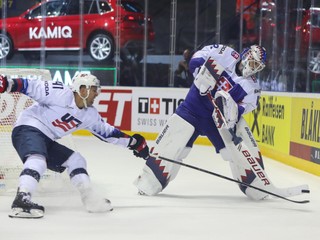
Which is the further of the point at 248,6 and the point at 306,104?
the point at 248,6

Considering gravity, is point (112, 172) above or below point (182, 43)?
below

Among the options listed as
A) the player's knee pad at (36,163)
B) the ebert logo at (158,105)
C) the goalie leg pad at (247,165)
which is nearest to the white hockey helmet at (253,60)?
the goalie leg pad at (247,165)

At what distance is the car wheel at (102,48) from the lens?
10.7m

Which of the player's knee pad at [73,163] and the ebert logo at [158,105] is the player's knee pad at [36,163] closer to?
the player's knee pad at [73,163]

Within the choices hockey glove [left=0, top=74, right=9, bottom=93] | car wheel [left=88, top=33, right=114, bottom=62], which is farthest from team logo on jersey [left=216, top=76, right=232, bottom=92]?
car wheel [left=88, top=33, right=114, bottom=62]

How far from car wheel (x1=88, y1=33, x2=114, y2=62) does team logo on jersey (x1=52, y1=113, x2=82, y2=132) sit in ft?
21.7

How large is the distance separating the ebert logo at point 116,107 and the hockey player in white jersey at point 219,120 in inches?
167

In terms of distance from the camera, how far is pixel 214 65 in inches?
176

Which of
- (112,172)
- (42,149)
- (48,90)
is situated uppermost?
(48,90)

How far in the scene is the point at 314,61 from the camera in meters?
8.40

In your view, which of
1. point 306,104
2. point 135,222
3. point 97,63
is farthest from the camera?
point 97,63

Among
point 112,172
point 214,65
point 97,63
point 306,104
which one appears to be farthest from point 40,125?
point 97,63

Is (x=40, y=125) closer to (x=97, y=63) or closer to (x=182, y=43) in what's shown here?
(x=97, y=63)

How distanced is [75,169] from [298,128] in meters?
3.01
